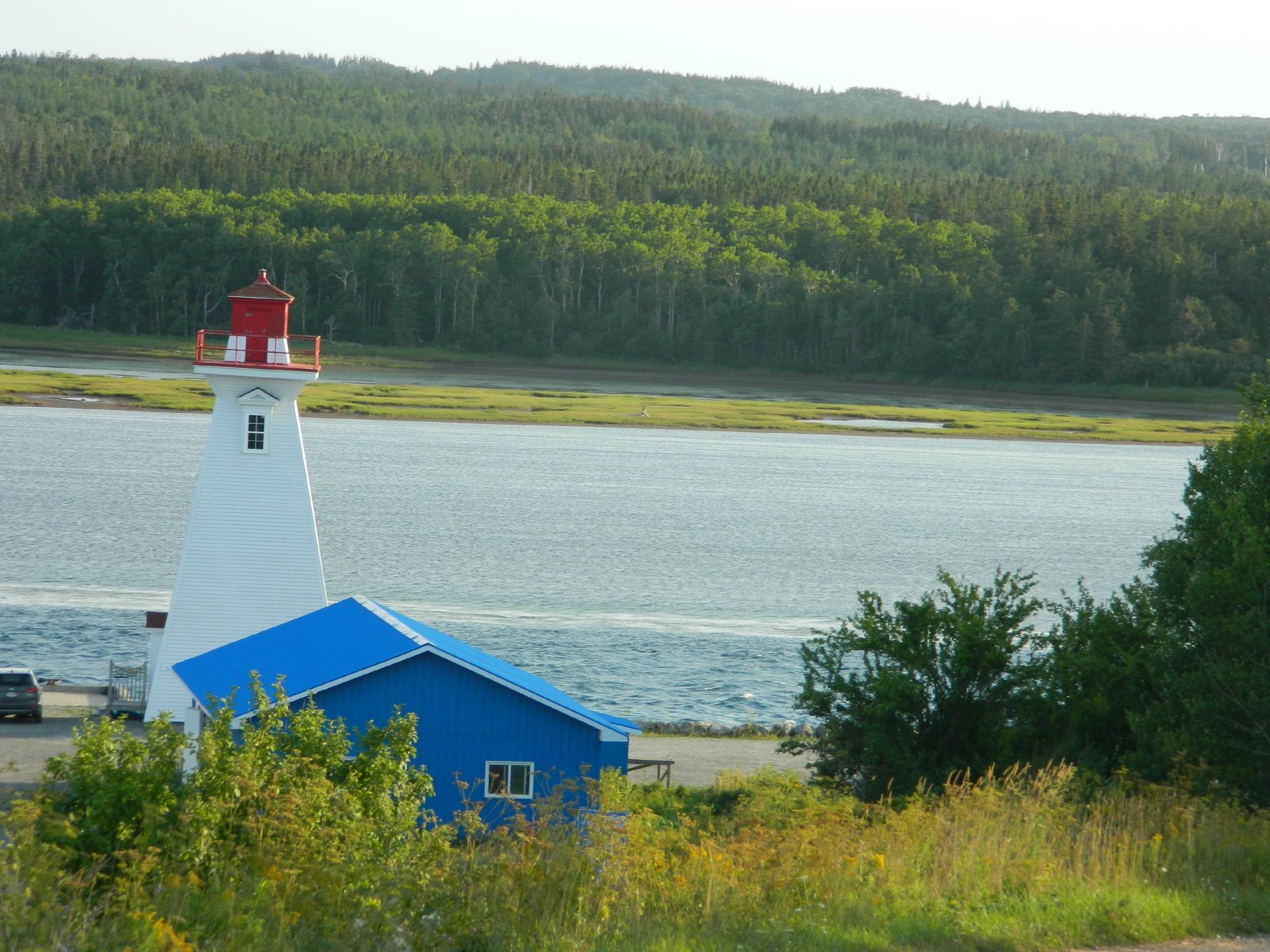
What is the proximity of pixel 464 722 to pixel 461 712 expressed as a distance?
0.11 meters

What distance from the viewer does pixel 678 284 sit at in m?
142

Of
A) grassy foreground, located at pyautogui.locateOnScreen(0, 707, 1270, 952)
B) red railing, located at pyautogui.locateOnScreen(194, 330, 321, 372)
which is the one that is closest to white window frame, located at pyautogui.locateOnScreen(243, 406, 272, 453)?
red railing, located at pyautogui.locateOnScreen(194, 330, 321, 372)

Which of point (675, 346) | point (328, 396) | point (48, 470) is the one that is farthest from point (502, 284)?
point (48, 470)

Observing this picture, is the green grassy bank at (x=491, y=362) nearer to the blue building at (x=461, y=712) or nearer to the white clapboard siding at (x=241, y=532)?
the white clapboard siding at (x=241, y=532)

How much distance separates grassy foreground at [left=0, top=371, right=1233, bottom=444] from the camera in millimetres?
92500

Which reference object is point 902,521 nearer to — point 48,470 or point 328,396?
point 48,470

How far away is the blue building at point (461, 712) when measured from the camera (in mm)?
15188

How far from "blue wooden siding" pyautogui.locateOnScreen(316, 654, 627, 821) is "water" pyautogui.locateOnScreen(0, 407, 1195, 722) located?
36.4 feet

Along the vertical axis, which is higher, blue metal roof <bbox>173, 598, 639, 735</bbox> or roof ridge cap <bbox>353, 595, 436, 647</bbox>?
roof ridge cap <bbox>353, 595, 436, 647</bbox>

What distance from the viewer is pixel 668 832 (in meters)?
9.52

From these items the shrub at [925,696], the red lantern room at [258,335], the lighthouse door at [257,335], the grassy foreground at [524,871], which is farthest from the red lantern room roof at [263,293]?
the grassy foreground at [524,871]

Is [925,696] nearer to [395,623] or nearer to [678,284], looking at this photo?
[395,623]

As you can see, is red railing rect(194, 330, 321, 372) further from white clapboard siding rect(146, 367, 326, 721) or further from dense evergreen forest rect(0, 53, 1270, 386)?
dense evergreen forest rect(0, 53, 1270, 386)

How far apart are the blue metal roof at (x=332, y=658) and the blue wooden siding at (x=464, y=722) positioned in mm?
148
